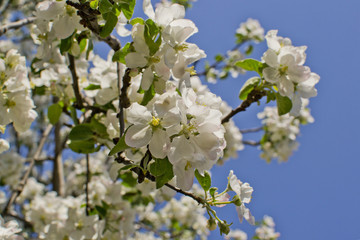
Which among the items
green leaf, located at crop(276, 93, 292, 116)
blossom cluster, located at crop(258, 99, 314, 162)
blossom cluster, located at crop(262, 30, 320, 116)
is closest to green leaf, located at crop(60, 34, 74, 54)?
blossom cluster, located at crop(262, 30, 320, 116)

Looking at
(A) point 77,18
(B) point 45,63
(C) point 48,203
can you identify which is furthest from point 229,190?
(C) point 48,203

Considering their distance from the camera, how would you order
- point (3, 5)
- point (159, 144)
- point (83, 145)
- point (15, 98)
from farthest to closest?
point (3, 5) < point (83, 145) < point (15, 98) < point (159, 144)

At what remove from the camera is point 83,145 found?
64.0 inches

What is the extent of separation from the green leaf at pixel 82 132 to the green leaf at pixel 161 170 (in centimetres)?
63

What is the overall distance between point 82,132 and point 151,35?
65 centimetres

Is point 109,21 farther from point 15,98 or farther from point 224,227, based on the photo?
point 224,227

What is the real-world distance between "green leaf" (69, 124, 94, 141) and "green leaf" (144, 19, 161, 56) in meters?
0.61

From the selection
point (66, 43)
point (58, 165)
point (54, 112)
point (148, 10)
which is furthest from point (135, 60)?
point (58, 165)

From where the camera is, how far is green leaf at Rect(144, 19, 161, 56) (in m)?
1.11

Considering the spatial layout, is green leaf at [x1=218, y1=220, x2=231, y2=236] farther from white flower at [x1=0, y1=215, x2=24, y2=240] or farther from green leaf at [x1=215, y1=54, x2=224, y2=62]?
green leaf at [x1=215, y1=54, x2=224, y2=62]

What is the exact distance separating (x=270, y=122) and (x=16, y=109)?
2349 mm

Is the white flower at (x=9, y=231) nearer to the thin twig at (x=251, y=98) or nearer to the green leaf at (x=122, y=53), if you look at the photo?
the green leaf at (x=122, y=53)

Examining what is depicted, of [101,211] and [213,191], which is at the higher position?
[213,191]

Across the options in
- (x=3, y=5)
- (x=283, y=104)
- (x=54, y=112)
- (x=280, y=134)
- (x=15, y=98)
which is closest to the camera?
(x=15, y=98)
